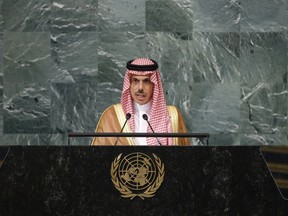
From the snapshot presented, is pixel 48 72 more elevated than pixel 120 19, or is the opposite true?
pixel 120 19

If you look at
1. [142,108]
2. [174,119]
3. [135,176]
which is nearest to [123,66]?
[142,108]

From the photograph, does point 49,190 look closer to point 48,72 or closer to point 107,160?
point 107,160

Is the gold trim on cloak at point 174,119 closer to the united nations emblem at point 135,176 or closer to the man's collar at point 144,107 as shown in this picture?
the man's collar at point 144,107

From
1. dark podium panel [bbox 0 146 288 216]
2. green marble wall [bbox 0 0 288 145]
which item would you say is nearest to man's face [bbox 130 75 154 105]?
green marble wall [bbox 0 0 288 145]

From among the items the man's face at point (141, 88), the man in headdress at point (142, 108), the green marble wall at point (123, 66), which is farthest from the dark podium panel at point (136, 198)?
the green marble wall at point (123, 66)

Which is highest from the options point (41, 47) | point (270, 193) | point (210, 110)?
point (41, 47)

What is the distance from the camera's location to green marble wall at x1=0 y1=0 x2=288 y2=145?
297 inches

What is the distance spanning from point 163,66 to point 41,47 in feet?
4.10

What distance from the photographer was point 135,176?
13.7ft

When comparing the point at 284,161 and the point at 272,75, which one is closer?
the point at 284,161

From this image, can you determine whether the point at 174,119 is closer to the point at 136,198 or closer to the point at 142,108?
the point at 142,108

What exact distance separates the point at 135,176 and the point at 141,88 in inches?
74.2

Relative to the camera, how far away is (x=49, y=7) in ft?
24.8

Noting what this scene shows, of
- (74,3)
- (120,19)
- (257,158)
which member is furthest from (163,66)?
(257,158)
